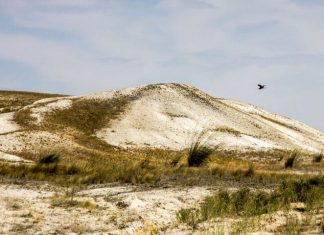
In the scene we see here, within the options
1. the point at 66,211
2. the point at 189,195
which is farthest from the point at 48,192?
the point at 189,195

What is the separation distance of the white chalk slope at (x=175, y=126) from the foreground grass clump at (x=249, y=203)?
25.2 m

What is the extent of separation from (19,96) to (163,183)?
2502 inches

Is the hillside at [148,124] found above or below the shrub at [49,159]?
above

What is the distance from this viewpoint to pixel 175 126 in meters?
56.0

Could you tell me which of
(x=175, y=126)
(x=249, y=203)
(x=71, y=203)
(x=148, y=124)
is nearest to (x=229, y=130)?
(x=175, y=126)

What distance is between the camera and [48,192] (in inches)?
700

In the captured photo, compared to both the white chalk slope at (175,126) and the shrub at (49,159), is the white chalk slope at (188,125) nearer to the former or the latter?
the white chalk slope at (175,126)

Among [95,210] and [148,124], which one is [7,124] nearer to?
[148,124]

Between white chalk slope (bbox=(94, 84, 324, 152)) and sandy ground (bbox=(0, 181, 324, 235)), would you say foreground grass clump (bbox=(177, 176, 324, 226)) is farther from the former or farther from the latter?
white chalk slope (bbox=(94, 84, 324, 152))

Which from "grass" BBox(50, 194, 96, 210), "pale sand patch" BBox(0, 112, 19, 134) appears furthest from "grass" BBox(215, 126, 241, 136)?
"grass" BBox(50, 194, 96, 210)

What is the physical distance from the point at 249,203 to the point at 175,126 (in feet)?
136

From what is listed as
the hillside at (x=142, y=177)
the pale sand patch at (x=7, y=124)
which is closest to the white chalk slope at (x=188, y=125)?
the hillside at (x=142, y=177)

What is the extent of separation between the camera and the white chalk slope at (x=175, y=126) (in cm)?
4784

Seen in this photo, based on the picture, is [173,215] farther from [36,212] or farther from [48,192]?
[48,192]
